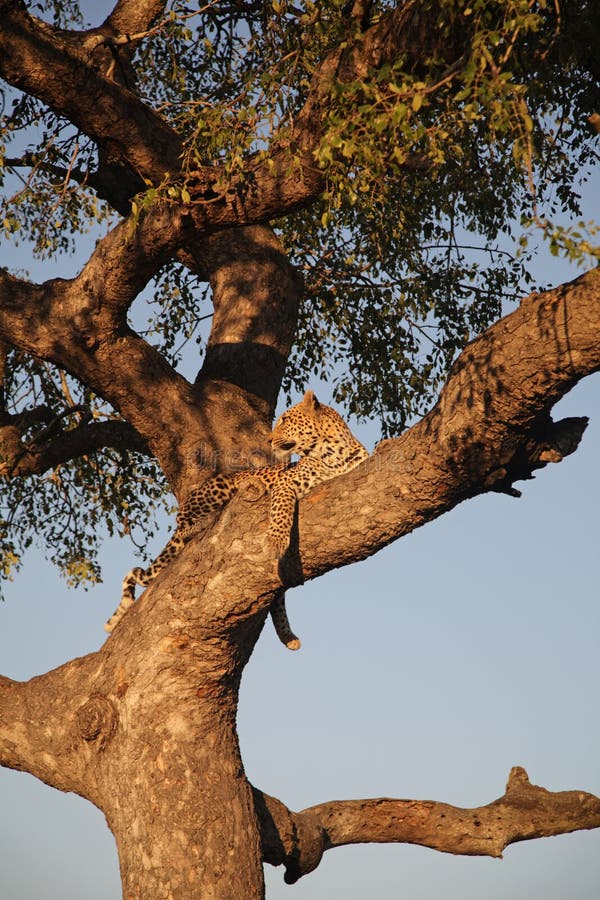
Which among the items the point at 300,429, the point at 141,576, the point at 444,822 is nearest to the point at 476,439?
the point at 300,429

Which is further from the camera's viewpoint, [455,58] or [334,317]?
[334,317]

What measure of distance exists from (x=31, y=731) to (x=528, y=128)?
6.40 metres

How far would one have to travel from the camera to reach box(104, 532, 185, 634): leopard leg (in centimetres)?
906

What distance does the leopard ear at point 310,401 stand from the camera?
31.6ft

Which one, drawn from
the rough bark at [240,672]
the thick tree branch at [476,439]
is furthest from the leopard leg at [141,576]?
the thick tree branch at [476,439]

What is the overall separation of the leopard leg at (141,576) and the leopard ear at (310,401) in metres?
1.71

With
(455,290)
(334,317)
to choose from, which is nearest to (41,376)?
(334,317)

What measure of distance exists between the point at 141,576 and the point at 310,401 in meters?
2.18

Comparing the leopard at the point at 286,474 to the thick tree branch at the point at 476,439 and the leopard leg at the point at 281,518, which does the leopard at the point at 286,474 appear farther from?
the thick tree branch at the point at 476,439

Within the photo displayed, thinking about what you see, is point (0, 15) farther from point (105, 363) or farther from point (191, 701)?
point (191, 701)

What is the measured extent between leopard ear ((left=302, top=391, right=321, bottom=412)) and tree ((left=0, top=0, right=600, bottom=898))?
2.19 feet

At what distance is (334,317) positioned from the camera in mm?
13453

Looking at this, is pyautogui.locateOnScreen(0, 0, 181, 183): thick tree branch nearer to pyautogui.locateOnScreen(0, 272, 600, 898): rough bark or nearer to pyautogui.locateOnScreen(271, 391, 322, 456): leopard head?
pyautogui.locateOnScreen(271, 391, 322, 456): leopard head

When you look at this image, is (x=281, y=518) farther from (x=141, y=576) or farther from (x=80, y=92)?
(x=80, y=92)
